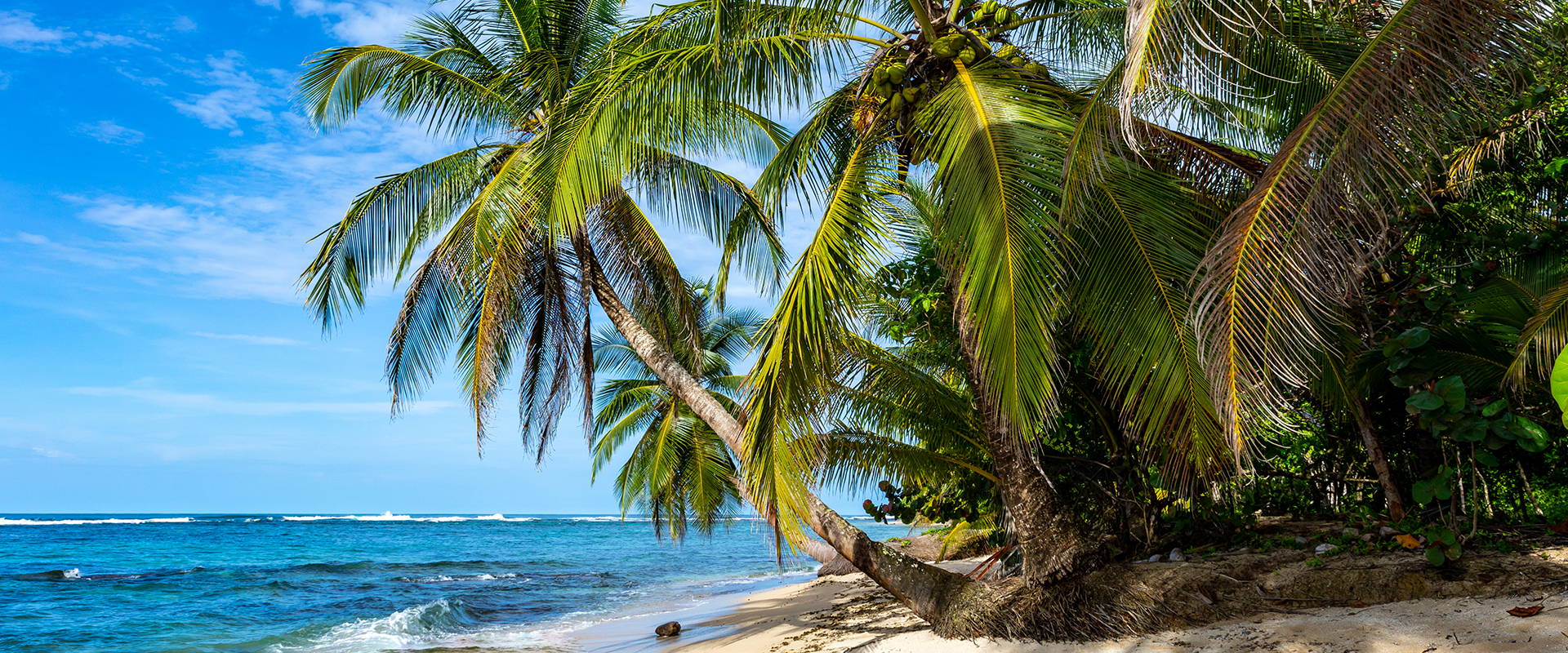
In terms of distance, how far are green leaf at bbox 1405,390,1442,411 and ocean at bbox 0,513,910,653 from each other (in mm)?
3679

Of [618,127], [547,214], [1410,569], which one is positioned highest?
[618,127]

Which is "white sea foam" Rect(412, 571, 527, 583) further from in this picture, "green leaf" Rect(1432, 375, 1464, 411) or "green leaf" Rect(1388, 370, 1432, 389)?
"green leaf" Rect(1432, 375, 1464, 411)

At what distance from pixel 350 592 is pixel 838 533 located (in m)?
14.4

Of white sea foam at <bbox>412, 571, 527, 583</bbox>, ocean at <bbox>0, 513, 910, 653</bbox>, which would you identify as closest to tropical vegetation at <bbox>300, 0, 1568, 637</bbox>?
ocean at <bbox>0, 513, 910, 653</bbox>

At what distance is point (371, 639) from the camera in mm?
9852

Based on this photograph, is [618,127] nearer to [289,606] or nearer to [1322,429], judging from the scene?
[1322,429]

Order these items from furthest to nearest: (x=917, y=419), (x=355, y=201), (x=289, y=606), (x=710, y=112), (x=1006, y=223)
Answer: (x=289, y=606) → (x=355, y=201) → (x=917, y=419) → (x=710, y=112) → (x=1006, y=223)

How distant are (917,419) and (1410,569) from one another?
338 centimetres

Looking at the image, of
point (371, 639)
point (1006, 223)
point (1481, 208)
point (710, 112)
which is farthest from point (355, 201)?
point (1481, 208)

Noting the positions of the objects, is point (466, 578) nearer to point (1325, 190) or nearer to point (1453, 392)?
point (1453, 392)

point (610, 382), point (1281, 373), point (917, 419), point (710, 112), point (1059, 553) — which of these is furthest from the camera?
point (610, 382)

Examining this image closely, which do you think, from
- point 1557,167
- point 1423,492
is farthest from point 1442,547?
point 1557,167

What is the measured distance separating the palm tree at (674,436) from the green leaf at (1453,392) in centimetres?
794

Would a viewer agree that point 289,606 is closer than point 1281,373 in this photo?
No
